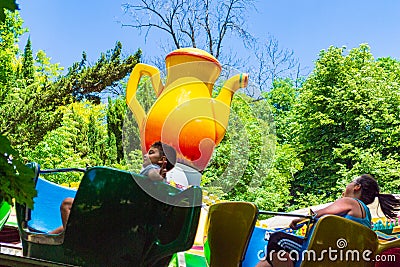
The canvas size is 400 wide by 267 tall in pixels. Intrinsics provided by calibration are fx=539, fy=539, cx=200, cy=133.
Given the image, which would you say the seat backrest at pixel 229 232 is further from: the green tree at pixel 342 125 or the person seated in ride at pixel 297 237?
the green tree at pixel 342 125

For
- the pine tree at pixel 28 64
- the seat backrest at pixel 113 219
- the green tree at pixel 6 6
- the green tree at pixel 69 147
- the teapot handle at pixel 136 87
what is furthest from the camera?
A: the pine tree at pixel 28 64

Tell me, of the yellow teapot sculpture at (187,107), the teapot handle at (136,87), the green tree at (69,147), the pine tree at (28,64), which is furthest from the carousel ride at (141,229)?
the pine tree at (28,64)

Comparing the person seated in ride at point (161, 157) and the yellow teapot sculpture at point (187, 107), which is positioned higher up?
the yellow teapot sculpture at point (187, 107)

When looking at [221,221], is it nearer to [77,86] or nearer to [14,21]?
[77,86]

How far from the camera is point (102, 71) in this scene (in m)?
11.4

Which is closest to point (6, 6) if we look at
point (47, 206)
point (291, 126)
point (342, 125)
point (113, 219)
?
point (113, 219)

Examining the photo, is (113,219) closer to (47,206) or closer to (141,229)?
(141,229)

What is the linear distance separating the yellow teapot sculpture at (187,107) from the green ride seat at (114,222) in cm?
285

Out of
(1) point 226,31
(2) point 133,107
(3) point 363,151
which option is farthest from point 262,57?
(2) point 133,107

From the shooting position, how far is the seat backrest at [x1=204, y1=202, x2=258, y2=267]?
214 cm

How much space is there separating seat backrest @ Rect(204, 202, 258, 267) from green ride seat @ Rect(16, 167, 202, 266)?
0.56 metres

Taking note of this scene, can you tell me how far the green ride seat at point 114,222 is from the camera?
5.16ft

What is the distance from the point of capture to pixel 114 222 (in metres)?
1.58

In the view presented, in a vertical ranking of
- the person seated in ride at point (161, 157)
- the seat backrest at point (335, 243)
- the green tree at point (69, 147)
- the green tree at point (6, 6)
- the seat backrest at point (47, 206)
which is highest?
the green tree at point (69, 147)
